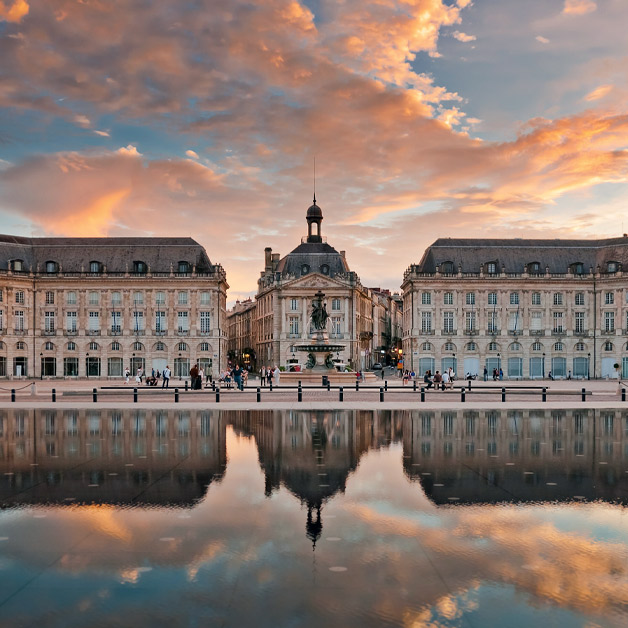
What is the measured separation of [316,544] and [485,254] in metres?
93.0

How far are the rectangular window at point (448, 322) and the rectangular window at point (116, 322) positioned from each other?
4406 cm

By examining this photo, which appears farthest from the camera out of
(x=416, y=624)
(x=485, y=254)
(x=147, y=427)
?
(x=485, y=254)

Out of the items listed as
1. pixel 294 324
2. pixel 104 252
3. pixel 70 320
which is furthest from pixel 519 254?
pixel 70 320

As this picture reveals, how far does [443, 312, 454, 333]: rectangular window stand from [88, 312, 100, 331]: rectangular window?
46.9 m

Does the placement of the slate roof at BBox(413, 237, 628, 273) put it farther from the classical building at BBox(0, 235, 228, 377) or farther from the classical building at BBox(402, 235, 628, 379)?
the classical building at BBox(0, 235, 228, 377)

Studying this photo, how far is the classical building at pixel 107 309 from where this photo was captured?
92.1 meters

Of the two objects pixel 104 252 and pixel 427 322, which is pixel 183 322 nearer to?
pixel 104 252

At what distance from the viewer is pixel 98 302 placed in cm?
9362

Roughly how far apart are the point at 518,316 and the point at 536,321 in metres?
2.64

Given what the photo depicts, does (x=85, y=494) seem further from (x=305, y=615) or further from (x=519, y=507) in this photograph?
(x=519, y=507)

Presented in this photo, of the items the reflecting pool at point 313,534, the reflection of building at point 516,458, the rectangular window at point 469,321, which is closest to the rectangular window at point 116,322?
the rectangular window at point 469,321

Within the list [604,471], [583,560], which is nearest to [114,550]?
[583,560]

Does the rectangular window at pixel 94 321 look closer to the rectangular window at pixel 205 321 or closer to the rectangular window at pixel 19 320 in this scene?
the rectangular window at pixel 19 320

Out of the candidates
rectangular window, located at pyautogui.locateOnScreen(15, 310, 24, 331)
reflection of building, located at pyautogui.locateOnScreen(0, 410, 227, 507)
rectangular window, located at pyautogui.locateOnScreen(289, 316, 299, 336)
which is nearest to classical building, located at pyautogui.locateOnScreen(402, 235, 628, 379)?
rectangular window, located at pyautogui.locateOnScreen(289, 316, 299, 336)
